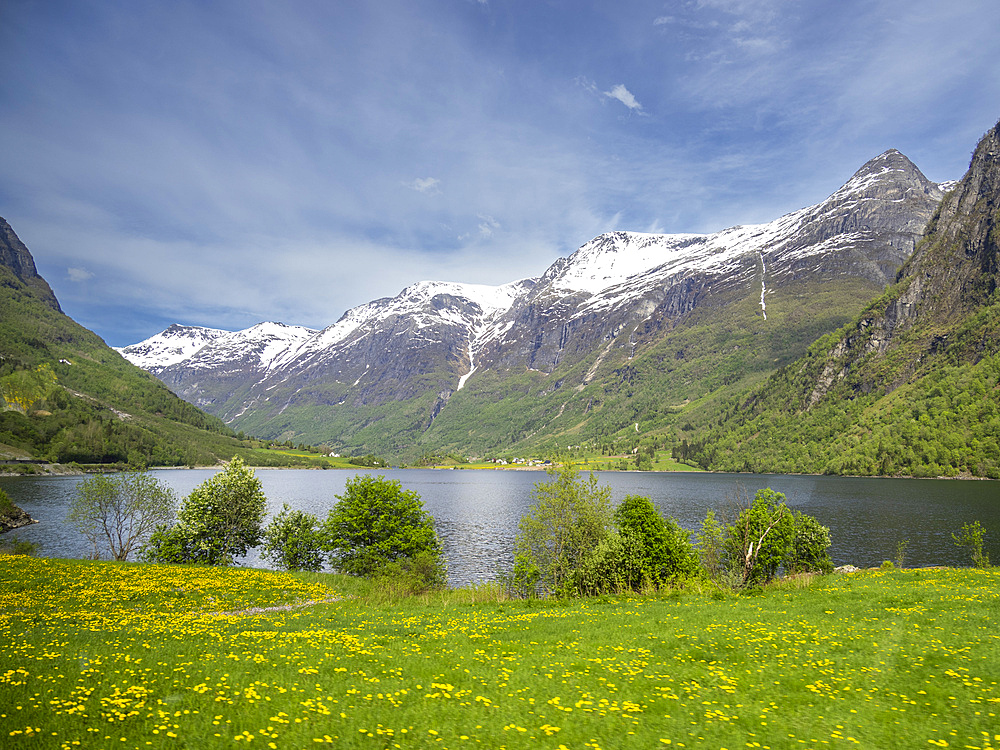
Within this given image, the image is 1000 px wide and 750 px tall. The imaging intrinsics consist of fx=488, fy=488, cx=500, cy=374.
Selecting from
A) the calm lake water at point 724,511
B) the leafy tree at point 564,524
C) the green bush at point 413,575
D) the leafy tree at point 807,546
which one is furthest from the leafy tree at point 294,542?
the leafy tree at point 807,546

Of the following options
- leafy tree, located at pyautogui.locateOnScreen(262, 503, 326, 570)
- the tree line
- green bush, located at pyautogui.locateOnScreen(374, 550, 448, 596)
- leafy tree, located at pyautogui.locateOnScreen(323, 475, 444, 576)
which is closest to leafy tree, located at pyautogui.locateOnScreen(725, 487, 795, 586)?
the tree line

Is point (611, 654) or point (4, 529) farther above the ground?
point (611, 654)

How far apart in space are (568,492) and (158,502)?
56260 mm

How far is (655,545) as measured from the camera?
42.9 metres

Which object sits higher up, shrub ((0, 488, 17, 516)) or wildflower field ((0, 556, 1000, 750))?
wildflower field ((0, 556, 1000, 750))

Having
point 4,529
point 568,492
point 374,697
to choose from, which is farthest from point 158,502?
point 374,697

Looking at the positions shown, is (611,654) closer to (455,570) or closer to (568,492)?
(568,492)

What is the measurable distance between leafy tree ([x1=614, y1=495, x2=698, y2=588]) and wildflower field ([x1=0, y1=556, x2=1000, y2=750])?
14803 mm

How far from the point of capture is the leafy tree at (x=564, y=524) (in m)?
47.4

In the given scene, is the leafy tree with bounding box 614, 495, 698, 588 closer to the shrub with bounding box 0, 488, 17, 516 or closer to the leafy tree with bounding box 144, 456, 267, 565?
the leafy tree with bounding box 144, 456, 267, 565

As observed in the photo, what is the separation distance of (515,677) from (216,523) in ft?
188

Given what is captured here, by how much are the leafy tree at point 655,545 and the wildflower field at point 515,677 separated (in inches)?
583

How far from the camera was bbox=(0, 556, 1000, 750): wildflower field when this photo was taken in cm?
1107

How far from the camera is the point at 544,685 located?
47.9 feet
